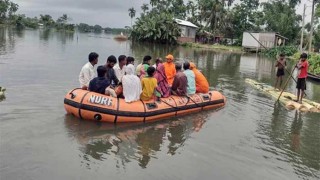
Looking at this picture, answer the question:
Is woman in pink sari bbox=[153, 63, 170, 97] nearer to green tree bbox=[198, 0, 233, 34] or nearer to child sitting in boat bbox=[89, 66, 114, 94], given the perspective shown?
child sitting in boat bbox=[89, 66, 114, 94]

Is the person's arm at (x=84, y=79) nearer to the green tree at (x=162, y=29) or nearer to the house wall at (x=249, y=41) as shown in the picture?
the house wall at (x=249, y=41)

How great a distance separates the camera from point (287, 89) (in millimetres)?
17438

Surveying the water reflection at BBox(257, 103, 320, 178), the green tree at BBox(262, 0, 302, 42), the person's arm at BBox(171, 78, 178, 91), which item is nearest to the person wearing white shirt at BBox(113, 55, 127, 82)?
the person's arm at BBox(171, 78, 178, 91)

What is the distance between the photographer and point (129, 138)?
8.54 metres

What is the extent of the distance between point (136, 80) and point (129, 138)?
1.81 metres

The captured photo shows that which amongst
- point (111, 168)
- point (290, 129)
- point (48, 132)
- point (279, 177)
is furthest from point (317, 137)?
point (48, 132)

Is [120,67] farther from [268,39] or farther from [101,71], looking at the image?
[268,39]

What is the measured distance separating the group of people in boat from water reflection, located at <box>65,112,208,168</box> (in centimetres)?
89

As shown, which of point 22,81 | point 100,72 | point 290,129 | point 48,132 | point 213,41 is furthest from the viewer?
point 213,41

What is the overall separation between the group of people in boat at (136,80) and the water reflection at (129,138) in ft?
2.93

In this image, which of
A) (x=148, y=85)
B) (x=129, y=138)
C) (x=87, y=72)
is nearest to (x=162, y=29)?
(x=148, y=85)

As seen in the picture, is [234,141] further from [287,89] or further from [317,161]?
[287,89]

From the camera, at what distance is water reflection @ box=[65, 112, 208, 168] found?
24.4 feet

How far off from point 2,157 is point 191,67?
21.9 ft
